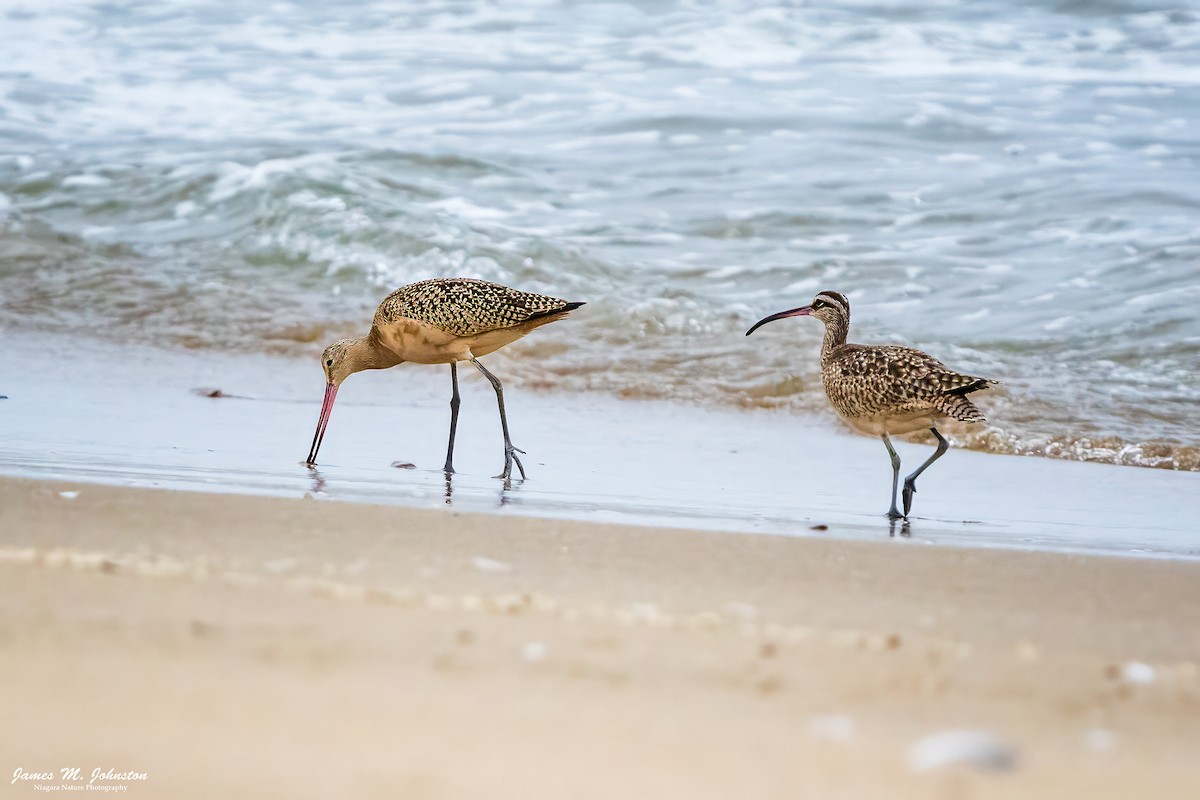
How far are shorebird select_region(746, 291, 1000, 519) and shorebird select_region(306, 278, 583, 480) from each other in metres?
1.26

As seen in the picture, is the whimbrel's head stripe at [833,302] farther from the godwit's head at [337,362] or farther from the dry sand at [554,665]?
the dry sand at [554,665]

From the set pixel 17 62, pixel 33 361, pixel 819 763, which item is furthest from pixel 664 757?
pixel 17 62

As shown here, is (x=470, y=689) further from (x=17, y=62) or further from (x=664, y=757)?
(x=17, y=62)

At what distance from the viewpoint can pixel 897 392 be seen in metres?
5.84

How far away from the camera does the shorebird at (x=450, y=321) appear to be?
6.53 m

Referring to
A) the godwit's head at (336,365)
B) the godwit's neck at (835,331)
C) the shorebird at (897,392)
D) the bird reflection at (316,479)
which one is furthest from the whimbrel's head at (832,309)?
the bird reflection at (316,479)

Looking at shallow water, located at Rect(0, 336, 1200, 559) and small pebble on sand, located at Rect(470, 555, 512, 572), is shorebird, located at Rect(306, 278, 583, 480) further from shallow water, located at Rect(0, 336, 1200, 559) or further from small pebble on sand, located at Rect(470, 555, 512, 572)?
small pebble on sand, located at Rect(470, 555, 512, 572)

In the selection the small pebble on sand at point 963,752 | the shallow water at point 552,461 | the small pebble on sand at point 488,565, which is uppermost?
the small pebble on sand at point 963,752

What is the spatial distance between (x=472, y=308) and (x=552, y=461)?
823mm

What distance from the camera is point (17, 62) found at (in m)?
17.4

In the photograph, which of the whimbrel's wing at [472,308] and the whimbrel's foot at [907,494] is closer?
the whimbrel's foot at [907,494]

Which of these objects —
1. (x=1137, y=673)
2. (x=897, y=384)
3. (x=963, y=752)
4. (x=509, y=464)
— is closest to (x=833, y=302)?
(x=897, y=384)

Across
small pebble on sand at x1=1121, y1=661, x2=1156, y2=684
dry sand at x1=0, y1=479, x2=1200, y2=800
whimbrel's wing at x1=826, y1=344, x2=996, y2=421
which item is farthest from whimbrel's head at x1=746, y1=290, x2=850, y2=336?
small pebble on sand at x1=1121, y1=661, x2=1156, y2=684

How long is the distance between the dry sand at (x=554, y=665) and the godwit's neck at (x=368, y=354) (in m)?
2.95
